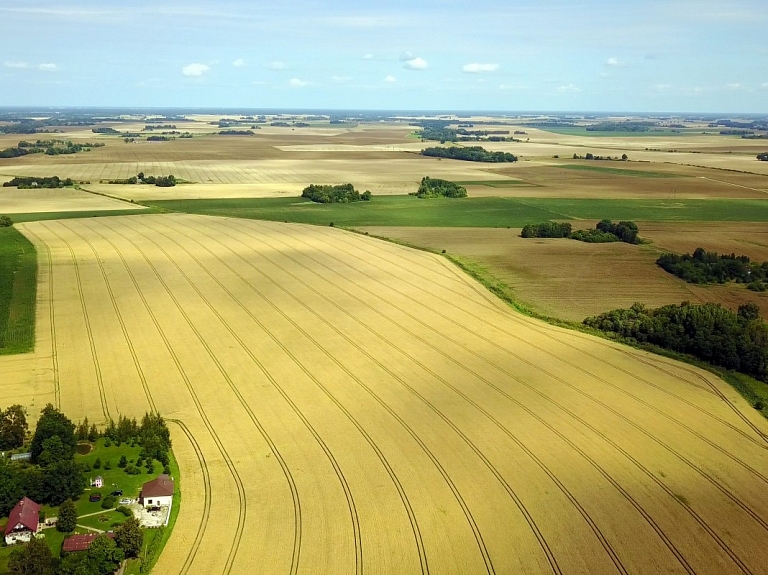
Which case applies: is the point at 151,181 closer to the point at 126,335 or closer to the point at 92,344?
the point at 126,335

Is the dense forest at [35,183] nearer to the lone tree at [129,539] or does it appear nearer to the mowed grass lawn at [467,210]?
the mowed grass lawn at [467,210]

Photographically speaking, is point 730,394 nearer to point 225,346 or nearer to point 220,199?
point 225,346

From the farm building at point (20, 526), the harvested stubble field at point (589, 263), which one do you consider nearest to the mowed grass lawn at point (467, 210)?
the harvested stubble field at point (589, 263)

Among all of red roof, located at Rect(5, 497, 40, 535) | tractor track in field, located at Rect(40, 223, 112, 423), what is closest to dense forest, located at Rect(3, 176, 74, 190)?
tractor track in field, located at Rect(40, 223, 112, 423)

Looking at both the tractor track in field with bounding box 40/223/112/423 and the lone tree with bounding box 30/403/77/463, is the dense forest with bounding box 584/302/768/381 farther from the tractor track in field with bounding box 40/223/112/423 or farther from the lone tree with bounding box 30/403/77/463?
the lone tree with bounding box 30/403/77/463

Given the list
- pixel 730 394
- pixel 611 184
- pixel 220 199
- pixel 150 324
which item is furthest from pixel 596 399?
pixel 611 184
